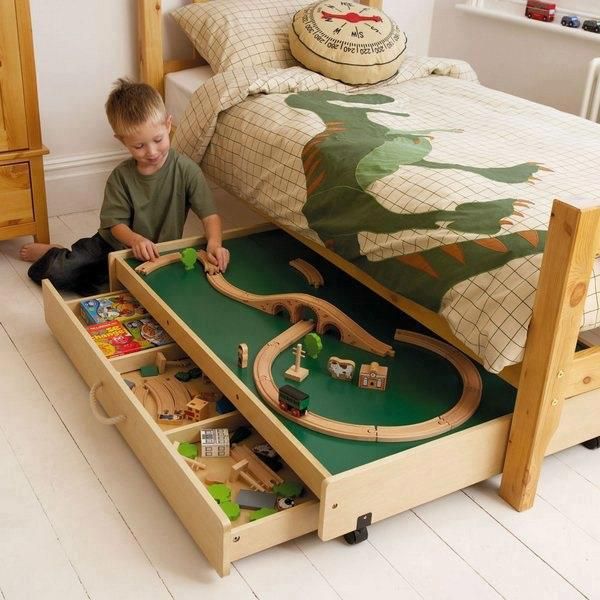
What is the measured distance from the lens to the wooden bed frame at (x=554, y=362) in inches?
50.8

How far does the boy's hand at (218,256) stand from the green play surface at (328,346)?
1.0 inches

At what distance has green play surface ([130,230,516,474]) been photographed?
1.50 m

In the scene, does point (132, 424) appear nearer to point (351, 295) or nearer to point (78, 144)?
point (351, 295)

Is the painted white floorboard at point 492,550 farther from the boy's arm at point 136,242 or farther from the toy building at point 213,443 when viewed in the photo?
the boy's arm at point 136,242

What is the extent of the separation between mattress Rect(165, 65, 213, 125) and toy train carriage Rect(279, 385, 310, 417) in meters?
1.36

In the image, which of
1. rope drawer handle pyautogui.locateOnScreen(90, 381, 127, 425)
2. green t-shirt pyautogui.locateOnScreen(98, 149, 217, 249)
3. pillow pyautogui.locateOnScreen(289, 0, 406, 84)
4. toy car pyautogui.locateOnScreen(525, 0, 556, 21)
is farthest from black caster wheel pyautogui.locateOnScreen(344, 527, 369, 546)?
toy car pyautogui.locateOnScreen(525, 0, 556, 21)

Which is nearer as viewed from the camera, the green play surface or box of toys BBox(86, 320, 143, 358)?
the green play surface

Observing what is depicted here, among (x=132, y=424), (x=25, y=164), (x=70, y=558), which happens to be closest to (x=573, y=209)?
(x=132, y=424)

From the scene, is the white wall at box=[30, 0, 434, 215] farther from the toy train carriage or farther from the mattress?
the toy train carriage

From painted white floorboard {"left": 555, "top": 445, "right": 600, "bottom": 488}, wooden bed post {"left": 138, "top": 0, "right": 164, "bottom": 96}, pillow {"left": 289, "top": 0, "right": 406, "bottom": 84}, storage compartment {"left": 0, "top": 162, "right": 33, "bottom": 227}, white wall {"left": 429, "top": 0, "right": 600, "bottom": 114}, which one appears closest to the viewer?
painted white floorboard {"left": 555, "top": 445, "right": 600, "bottom": 488}

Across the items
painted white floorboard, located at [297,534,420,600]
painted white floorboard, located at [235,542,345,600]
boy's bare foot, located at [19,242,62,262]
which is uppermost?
boy's bare foot, located at [19,242,62,262]

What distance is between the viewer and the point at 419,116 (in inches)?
88.7

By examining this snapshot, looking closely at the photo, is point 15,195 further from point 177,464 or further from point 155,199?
point 177,464

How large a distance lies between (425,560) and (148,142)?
3.86 ft
